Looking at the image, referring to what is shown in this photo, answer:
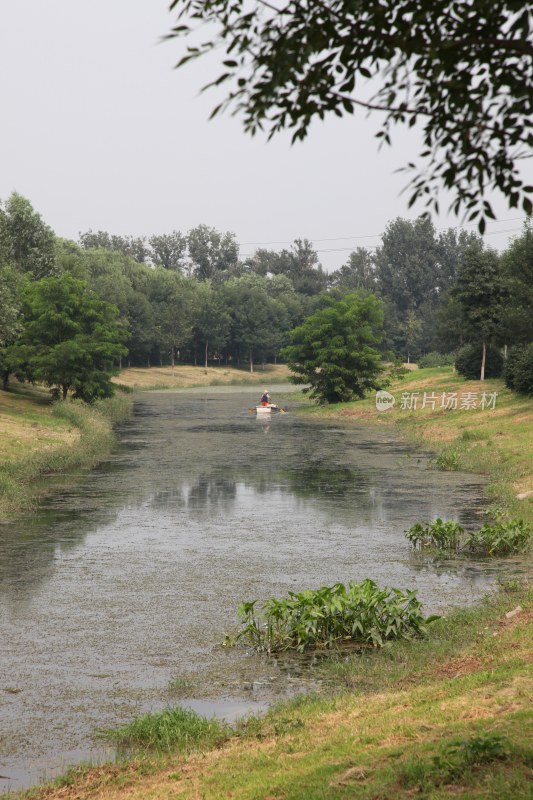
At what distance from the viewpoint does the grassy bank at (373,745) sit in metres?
7.81

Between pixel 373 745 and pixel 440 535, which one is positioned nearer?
pixel 373 745

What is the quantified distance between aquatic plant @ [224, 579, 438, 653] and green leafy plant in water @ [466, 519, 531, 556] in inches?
252

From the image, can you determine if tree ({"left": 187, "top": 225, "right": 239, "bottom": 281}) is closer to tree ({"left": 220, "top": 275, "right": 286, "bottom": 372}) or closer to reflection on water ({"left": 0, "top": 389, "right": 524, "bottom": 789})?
tree ({"left": 220, "top": 275, "right": 286, "bottom": 372})

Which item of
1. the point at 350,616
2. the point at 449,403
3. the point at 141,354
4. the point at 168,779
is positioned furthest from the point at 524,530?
the point at 141,354

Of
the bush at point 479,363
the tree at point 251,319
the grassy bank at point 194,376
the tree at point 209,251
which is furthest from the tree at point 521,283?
the tree at point 209,251

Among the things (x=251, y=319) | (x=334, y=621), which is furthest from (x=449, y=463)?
(x=251, y=319)

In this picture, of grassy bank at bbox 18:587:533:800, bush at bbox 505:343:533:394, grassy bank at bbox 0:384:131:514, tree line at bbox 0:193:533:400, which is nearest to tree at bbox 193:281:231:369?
tree line at bbox 0:193:533:400

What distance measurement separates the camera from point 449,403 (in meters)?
56.5

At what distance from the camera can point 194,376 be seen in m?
125

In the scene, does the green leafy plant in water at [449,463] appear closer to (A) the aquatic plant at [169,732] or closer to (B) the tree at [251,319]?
(A) the aquatic plant at [169,732]

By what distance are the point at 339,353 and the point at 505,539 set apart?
5070 cm

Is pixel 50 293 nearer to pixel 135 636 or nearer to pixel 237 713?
pixel 135 636
